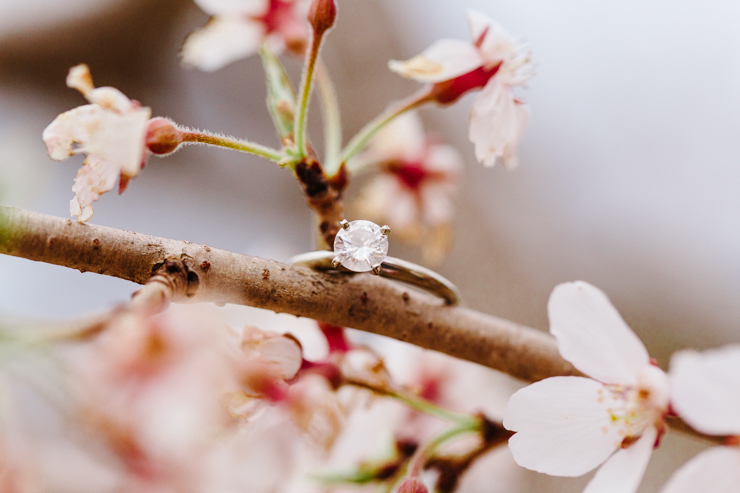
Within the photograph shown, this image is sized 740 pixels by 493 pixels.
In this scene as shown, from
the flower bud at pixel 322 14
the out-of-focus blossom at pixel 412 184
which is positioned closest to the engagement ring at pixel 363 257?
the flower bud at pixel 322 14

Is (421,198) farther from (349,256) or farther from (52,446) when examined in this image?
(52,446)

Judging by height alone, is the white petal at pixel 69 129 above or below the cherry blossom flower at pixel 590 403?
above

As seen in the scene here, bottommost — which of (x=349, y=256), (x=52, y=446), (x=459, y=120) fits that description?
(x=52, y=446)

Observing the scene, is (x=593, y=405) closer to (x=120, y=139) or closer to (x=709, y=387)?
(x=709, y=387)

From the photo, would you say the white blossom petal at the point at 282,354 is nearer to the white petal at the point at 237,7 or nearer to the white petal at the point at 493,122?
the white petal at the point at 493,122

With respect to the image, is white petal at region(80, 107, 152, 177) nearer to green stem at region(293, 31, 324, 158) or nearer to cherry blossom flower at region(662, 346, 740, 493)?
green stem at region(293, 31, 324, 158)

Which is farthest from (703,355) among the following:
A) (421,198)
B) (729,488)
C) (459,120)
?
(459,120)
